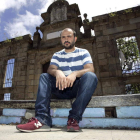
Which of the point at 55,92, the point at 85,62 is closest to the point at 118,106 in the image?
the point at 85,62

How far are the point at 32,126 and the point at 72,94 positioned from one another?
78 centimetres

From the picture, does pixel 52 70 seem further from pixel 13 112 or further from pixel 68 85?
pixel 13 112

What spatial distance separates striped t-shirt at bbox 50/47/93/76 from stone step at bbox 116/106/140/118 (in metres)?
0.94

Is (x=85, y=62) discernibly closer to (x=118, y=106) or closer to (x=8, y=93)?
(x=118, y=106)

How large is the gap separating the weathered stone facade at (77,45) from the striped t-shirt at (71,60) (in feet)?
15.2

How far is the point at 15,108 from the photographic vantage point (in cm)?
230

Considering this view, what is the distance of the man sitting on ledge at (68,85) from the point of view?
4.77ft

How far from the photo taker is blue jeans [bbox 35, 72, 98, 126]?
150 cm

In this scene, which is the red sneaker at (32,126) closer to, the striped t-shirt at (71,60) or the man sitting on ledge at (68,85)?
the man sitting on ledge at (68,85)

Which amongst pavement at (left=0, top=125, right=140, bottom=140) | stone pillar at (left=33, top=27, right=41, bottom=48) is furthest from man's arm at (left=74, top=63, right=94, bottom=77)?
stone pillar at (left=33, top=27, right=41, bottom=48)

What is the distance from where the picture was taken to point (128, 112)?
1750 mm

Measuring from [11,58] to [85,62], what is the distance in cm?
887

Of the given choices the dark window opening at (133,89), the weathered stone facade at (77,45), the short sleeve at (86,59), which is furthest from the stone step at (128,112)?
the dark window opening at (133,89)

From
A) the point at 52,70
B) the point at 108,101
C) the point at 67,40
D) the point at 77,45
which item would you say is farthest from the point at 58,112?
the point at 77,45
